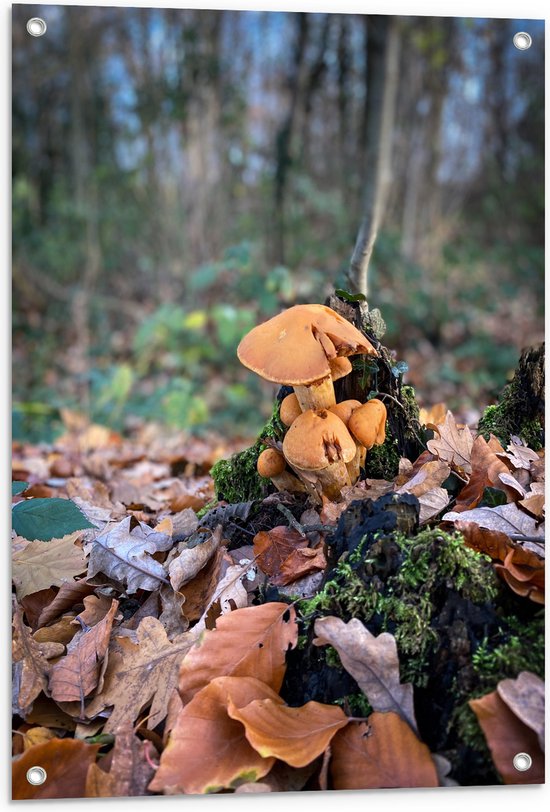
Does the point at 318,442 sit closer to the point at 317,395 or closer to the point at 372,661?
the point at 317,395

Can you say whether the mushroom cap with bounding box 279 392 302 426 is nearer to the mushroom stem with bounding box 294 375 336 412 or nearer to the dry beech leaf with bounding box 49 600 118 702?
the mushroom stem with bounding box 294 375 336 412

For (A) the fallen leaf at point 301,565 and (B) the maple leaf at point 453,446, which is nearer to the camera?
(A) the fallen leaf at point 301,565

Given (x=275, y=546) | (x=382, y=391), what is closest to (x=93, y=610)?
(x=275, y=546)

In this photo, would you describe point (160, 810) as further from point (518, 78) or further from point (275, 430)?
point (518, 78)

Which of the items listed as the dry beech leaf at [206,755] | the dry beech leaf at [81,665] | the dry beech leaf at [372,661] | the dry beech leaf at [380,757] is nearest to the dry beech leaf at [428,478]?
the dry beech leaf at [372,661]

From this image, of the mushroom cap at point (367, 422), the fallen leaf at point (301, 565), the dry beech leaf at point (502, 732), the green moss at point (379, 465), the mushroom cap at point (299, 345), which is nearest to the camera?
the dry beech leaf at point (502, 732)

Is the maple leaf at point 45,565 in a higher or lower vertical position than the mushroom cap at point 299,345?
lower

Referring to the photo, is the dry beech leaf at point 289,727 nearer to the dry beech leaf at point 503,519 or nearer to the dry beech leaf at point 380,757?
the dry beech leaf at point 380,757

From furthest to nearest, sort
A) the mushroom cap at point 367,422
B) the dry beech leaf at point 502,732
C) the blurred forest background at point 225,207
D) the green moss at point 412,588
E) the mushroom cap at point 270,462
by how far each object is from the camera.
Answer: the blurred forest background at point 225,207 < the mushroom cap at point 270,462 < the mushroom cap at point 367,422 < the green moss at point 412,588 < the dry beech leaf at point 502,732
